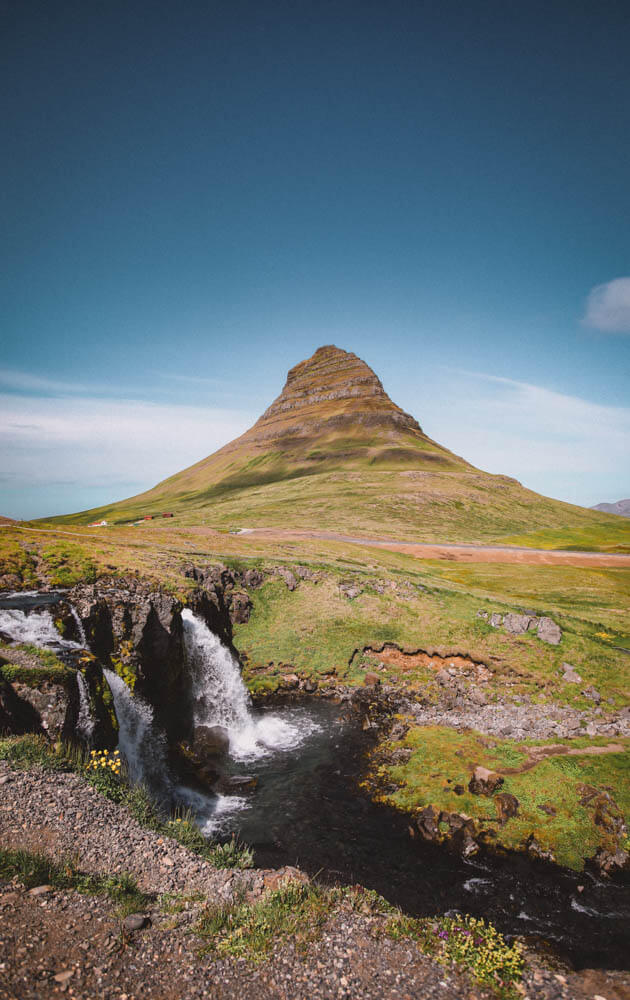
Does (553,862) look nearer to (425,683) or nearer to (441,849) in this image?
(441,849)

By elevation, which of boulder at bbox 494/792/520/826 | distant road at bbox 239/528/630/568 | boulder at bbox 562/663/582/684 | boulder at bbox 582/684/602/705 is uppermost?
distant road at bbox 239/528/630/568

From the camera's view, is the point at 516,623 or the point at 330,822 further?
the point at 516,623

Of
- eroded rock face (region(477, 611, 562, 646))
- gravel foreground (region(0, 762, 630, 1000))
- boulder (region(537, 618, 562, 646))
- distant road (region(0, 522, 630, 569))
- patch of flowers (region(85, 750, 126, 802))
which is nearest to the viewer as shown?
gravel foreground (region(0, 762, 630, 1000))

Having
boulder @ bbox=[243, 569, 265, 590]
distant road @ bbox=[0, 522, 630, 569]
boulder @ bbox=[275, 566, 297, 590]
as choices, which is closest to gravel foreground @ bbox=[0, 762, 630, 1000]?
boulder @ bbox=[243, 569, 265, 590]

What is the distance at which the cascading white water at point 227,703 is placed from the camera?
95.5 feet

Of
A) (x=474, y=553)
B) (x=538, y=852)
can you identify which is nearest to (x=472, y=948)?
(x=538, y=852)

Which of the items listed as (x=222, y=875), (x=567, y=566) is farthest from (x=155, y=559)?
(x=567, y=566)

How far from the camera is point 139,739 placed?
23.1 metres

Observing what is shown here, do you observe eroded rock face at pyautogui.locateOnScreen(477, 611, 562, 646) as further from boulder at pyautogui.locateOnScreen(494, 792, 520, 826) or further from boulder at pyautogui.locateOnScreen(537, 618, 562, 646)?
boulder at pyautogui.locateOnScreen(494, 792, 520, 826)

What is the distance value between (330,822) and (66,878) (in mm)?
13245

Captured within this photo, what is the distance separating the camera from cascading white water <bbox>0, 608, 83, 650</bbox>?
21.7 meters

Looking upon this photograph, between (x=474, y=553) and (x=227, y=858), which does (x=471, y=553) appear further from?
(x=227, y=858)

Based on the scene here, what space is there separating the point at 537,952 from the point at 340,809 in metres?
10.4

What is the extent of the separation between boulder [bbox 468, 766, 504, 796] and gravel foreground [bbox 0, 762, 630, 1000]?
9576 millimetres
